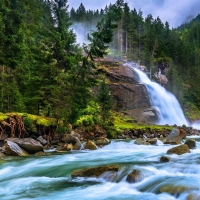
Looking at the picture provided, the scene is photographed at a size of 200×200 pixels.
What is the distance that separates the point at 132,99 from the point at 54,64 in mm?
33737

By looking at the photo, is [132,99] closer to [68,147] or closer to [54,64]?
[54,64]

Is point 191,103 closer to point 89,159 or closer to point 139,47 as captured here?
point 139,47

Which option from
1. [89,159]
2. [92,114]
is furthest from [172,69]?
[89,159]

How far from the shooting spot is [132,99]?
56.2 metres

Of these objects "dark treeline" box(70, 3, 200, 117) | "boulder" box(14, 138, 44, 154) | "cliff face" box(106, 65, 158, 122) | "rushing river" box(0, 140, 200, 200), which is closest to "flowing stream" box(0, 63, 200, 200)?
"rushing river" box(0, 140, 200, 200)

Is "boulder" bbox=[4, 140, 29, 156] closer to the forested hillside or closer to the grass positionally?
the grass

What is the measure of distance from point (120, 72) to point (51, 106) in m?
39.5

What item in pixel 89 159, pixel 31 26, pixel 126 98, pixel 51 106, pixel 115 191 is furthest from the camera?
pixel 126 98

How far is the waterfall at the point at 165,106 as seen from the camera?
54562mm

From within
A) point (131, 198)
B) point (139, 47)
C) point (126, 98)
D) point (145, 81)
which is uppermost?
point (139, 47)

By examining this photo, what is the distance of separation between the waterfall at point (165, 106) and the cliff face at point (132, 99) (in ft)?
4.56

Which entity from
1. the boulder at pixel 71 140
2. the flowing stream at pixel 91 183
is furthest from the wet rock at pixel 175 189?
the boulder at pixel 71 140

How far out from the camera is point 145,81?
6138 centimetres

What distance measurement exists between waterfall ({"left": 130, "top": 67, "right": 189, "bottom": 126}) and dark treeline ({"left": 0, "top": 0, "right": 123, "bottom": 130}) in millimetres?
29137
